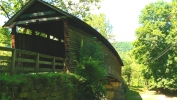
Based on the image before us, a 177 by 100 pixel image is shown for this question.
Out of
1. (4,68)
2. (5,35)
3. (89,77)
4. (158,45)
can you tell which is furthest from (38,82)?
(158,45)

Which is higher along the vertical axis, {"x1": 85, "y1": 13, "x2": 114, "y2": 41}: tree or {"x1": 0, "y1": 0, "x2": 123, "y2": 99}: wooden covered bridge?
{"x1": 85, "y1": 13, "x2": 114, "y2": 41}: tree

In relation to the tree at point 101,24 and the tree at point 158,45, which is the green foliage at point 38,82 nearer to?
the tree at point 158,45

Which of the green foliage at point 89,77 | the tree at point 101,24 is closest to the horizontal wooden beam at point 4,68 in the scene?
the green foliage at point 89,77

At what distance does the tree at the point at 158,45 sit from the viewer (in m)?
35.8

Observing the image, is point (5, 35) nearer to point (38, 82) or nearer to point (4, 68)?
point (38, 82)

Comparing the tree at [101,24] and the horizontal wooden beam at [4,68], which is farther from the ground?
the tree at [101,24]

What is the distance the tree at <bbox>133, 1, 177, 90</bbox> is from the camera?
3575 cm

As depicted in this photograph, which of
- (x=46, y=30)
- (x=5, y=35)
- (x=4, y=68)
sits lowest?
(x=4, y=68)

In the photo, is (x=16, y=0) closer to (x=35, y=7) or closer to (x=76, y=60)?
(x=35, y=7)

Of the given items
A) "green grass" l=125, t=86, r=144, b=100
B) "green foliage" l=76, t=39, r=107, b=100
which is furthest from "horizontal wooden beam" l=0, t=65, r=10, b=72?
"green grass" l=125, t=86, r=144, b=100

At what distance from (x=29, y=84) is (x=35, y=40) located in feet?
26.8

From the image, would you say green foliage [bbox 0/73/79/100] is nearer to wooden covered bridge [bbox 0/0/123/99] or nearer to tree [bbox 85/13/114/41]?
wooden covered bridge [bbox 0/0/123/99]

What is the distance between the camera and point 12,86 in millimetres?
6855

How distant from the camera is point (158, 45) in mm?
36875
